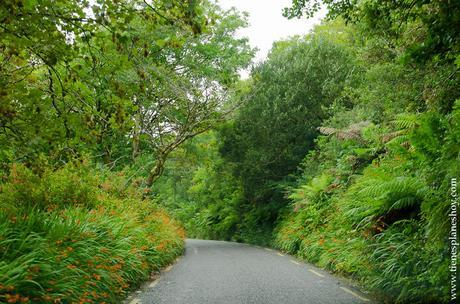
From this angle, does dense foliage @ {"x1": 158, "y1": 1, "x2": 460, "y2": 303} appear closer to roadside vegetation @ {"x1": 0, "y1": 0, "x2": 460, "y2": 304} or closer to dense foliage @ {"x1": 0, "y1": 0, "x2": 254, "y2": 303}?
roadside vegetation @ {"x1": 0, "y1": 0, "x2": 460, "y2": 304}

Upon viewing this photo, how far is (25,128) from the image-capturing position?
5242mm

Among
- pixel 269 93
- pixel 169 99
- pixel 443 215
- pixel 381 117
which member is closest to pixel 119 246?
pixel 443 215

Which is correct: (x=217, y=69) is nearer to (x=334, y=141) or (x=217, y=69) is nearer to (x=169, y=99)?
(x=169, y=99)

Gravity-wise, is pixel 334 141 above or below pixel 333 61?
below

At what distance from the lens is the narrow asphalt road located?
6.83 meters

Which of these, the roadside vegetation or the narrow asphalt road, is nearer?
the roadside vegetation

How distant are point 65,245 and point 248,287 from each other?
136 inches

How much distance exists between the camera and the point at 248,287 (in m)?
7.95

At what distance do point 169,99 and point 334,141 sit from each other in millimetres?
7773

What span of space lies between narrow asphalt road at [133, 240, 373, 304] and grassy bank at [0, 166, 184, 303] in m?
0.68

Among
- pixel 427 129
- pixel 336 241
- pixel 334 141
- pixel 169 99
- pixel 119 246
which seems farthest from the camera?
pixel 169 99

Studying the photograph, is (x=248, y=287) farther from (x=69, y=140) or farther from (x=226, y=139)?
(x=226, y=139)

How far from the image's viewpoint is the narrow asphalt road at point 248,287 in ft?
22.4

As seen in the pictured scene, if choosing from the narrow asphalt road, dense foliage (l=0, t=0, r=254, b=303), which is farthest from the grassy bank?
the narrow asphalt road
